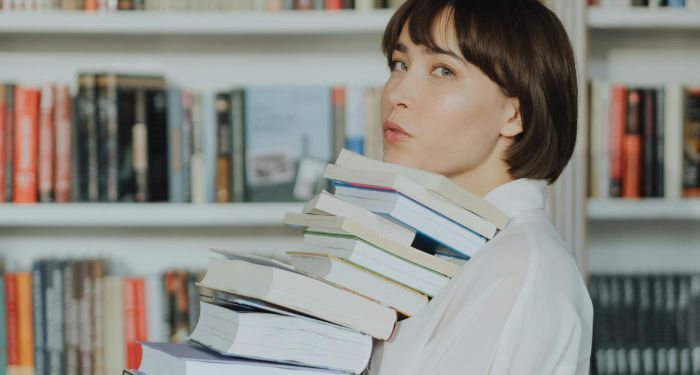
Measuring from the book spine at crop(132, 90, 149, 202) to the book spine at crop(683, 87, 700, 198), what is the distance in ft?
3.64

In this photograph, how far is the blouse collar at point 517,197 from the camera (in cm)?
100

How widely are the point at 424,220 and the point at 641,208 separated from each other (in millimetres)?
1073

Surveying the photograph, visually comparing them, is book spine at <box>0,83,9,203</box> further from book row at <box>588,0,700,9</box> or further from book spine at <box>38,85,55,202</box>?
book row at <box>588,0,700,9</box>

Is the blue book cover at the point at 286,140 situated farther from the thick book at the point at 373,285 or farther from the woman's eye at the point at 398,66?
the thick book at the point at 373,285

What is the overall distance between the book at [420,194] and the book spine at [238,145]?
0.94m

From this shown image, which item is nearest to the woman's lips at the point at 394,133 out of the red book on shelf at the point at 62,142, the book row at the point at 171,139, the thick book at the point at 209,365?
the thick book at the point at 209,365

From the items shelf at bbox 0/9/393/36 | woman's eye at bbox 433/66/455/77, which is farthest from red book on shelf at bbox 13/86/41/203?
woman's eye at bbox 433/66/455/77

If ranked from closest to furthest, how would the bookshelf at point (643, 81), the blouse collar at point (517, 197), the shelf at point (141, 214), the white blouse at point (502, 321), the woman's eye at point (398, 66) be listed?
the white blouse at point (502, 321), the blouse collar at point (517, 197), the woman's eye at point (398, 66), the shelf at point (141, 214), the bookshelf at point (643, 81)

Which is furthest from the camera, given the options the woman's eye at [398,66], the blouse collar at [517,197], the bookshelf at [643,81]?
the bookshelf at [643,81]

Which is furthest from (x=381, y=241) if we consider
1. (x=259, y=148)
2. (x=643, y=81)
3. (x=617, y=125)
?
(x=643, y=81)

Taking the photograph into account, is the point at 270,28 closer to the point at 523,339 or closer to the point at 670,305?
the point at 670,305

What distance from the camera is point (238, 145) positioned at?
1865mm

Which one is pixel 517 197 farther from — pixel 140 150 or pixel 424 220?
pixel 140 150

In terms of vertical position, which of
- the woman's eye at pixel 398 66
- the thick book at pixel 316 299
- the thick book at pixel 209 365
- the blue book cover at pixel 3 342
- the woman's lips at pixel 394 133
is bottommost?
the blue book cover at pixel 3 342
